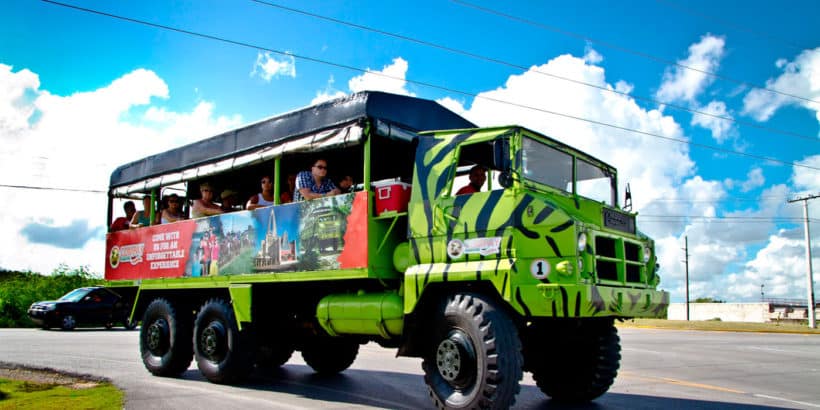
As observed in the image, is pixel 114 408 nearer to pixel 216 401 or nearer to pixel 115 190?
pixel 216 401

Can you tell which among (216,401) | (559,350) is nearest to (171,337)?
(216,401)

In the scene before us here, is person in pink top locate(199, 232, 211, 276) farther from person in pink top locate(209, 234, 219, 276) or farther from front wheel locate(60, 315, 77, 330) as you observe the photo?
front wheel locate(60, 315, 77, 330)

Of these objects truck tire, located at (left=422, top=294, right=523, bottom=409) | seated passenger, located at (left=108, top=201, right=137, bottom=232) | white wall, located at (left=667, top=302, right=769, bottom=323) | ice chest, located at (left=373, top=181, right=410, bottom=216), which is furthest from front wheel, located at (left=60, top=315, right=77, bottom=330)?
white wall, located at (left=667, top=302, right=769, bottom=323)

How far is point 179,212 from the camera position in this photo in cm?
1248

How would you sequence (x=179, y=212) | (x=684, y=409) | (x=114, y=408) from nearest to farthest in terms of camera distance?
(x=114, y=408), (x=684, y=409), (x=179, y=212)

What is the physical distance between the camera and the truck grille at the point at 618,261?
23.5 feet

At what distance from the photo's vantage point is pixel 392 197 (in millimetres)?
8109

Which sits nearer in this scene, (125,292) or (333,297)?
(333,297)

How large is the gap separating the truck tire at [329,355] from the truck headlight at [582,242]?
541 cm

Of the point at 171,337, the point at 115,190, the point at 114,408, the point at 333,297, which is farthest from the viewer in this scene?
the point at 115,190

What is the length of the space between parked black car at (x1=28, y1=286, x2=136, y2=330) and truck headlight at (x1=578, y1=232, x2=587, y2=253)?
816 inches

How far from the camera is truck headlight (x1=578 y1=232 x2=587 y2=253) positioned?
675 cm

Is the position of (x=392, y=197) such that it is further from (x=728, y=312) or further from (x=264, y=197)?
(x=728, y=312)

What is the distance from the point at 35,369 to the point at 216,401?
4732 mm
